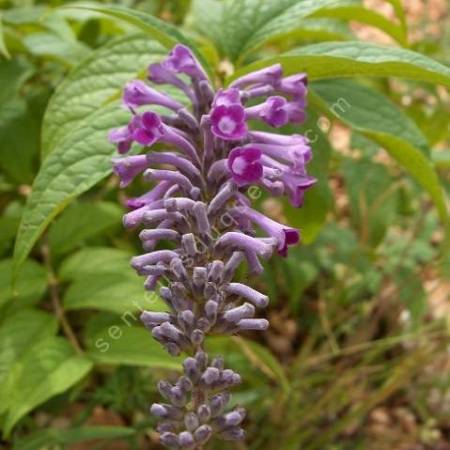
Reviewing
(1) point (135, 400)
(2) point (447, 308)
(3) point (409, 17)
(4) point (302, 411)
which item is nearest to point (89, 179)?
(1) point (135, 400)

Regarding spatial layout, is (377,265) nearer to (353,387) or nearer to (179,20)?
(353,387)

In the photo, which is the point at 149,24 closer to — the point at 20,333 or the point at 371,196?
the point at 20,333

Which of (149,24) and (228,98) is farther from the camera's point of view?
(149,24)

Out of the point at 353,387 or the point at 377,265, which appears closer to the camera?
the point at 353,387

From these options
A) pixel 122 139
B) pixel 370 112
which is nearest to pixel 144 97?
pixel 122 139

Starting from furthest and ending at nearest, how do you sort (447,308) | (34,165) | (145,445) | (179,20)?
(447,308)
(179,20)
(145,445)
(34,165)

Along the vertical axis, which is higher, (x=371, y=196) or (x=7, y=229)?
(x=371, y=196)

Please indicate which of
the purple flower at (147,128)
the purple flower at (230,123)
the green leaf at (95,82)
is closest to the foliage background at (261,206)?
the green leaf at (95,82)
